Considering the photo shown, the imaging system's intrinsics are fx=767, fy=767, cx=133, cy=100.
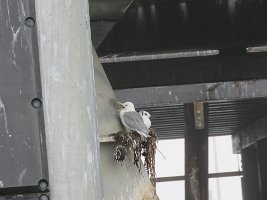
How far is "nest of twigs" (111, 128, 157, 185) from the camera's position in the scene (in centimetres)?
437

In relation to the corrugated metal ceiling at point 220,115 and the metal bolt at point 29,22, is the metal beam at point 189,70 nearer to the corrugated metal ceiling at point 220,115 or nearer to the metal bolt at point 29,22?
the corrugated metal ceiling at point 220,115

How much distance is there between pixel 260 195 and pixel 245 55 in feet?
31.4

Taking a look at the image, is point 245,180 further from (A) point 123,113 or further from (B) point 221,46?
(A) point 123,113

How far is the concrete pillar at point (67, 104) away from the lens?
193 cm

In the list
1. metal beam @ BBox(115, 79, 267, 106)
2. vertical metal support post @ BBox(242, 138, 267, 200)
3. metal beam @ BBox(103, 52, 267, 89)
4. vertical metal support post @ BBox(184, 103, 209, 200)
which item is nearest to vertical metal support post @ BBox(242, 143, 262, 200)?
vertical metal support post @ BBox(242, 138, 267, 200)

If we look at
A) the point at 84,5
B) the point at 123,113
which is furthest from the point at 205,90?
the point at 84,5

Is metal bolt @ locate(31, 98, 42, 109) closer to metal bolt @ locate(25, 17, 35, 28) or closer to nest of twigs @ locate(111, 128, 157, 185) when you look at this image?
metal bolt @ locate(25, 17, 35, 28)

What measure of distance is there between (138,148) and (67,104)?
2850 millimetres

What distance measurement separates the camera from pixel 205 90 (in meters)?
13.1

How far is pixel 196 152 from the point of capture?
1747cm

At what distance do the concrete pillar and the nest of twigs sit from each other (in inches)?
91.6

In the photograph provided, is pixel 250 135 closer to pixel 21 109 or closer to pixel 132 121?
pixel 132 121

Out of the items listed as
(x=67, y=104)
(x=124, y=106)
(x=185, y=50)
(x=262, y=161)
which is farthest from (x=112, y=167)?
(x=262, y=161)

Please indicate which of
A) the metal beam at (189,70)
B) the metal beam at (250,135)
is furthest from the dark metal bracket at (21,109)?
the metal beam at (250,135)
